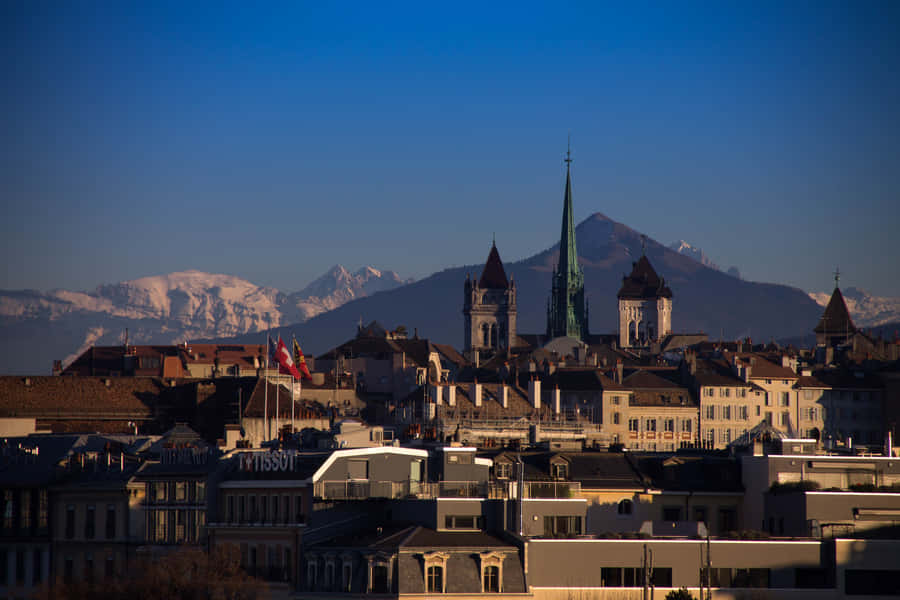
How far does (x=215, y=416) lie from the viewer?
135 metres

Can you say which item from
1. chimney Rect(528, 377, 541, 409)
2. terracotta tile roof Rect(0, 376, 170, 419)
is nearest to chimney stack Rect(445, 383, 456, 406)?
chimney Rect(528, 377, 541, 409)

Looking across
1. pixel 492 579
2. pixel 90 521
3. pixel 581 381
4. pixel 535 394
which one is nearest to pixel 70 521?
pixel 90 521

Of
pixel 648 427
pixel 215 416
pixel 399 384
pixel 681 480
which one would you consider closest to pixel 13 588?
pixel 681 480

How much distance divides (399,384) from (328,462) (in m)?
116

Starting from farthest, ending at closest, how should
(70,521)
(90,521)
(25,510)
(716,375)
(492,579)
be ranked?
1. (716,375)
2. (25,510)
3. (70,521)
4. (90,521)
5. (492,579)

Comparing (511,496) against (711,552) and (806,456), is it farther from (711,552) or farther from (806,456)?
(806,456)

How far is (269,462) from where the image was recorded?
7694cm

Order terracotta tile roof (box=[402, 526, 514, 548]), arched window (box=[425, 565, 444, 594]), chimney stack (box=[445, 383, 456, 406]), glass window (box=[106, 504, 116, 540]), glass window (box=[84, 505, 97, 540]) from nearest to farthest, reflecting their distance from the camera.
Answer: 1. arched window (box=[425, 565, 444, 594])
2. terracotta tile roof (box=[402, 526, 514, 548])
3. glass window (box=[106, 504, 116, 540])
4. glass window (box=[84, 505, 97, 540])
5. chimney stack (box=[445, 383, 456, 406])

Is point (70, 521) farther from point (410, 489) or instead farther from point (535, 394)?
point (535, 394)

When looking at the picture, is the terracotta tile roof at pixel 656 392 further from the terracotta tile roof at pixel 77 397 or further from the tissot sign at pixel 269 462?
the tissot sign at pixel 269 462

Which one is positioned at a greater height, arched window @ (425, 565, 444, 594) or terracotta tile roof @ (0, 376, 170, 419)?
terracotta tile roof @ (0, 376, 170, 419)

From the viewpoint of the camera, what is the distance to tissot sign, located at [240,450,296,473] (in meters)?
76.3

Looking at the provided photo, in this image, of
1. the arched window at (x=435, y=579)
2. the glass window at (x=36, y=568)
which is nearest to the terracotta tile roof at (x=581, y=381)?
the glass window at (x=36, y=568)

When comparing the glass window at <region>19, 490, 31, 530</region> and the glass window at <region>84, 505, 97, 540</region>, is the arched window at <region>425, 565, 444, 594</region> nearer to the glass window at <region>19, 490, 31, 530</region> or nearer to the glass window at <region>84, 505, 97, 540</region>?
the glass window at <region>84, 505, 97, 540</region>
